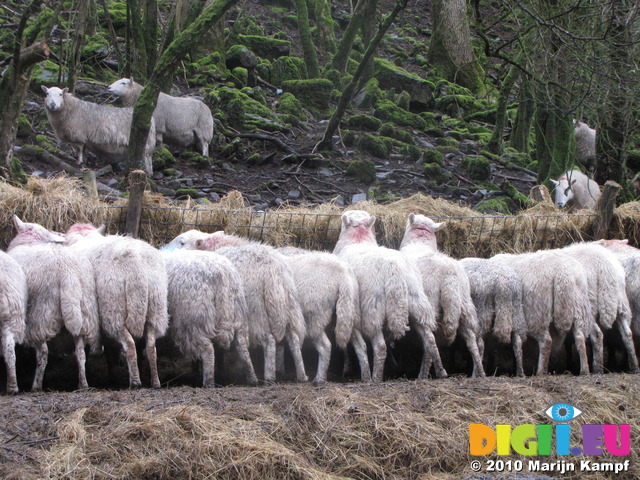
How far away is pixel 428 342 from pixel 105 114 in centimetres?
868

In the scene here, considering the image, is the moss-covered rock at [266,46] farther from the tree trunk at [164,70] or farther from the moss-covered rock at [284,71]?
the tree trunk at [164,70]

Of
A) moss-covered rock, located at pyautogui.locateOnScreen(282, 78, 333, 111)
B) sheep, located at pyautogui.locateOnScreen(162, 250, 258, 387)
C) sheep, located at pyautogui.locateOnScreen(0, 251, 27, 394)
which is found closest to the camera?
sheep, located at pyautogui.locateOnScreen(0, 251, 27, 394)

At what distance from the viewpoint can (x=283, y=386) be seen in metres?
6.44

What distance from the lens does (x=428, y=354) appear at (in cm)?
718

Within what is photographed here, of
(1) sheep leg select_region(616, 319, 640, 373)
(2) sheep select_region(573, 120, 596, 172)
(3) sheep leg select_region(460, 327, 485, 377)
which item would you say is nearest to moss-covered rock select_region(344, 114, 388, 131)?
(2) sheep select_region(573, 120, 596, 172)

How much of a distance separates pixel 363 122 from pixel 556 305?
11.1m

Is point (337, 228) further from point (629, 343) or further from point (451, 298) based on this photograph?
point (629, 343)

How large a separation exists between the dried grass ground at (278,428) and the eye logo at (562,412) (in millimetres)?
62

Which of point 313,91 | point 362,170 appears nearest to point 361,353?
point 362,170

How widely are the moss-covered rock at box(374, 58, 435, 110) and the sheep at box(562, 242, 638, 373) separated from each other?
43.4 feet

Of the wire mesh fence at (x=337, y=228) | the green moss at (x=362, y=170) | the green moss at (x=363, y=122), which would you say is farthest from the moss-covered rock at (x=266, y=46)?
the wire mesh fence at (x=337, y=228)

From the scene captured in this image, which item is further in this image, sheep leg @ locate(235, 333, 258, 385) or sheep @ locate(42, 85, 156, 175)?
sheep @ locate(42, 85, 156, 175)

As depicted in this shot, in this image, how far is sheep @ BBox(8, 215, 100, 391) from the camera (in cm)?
631

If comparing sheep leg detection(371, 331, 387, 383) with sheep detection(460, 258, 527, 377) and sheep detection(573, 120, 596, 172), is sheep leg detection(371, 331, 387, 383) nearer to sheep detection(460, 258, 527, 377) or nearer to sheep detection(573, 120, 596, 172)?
sheep detection(460, 258, 527, 377)
